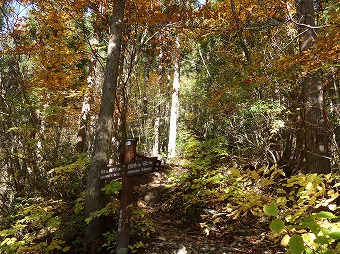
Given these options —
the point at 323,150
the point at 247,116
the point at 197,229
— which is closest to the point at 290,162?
the point at 247,116

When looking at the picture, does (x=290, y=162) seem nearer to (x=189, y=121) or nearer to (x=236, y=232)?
(x=236, y=232)

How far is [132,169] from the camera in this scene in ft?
13.9

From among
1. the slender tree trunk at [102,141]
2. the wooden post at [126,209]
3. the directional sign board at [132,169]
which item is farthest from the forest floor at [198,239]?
the directional sign board at [132,169]

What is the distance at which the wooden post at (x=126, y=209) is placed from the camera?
4164 mm

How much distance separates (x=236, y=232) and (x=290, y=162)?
2899 mm

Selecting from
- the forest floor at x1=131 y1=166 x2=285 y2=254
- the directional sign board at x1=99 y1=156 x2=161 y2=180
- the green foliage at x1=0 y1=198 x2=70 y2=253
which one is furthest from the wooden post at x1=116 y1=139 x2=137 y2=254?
the green foliage at x1=0 y1=198 x2=70 y2=253

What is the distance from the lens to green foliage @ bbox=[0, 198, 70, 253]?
14.0 feet

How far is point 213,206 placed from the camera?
690 centimetres

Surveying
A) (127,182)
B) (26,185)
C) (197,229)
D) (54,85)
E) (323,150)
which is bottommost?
(197,229)

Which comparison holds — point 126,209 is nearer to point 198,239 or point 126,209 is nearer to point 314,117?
point 198,239

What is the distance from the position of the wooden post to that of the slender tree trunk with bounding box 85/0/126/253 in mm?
772

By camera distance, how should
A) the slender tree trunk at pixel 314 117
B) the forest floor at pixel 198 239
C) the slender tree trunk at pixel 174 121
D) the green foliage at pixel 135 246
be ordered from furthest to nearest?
1. the slender tree trunk at pixel 174 121
2. the slender tree trunk at pixel 314 117
3. the forest floor at pixel 198 239
4. the green foliage at pixel 135 246

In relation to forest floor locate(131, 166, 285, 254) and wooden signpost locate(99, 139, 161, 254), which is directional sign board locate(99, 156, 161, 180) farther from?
forest floor locate(131, 166, 285, 254)

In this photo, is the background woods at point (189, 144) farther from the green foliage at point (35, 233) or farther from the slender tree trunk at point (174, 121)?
the slender tree trunk at point (174, 121)
